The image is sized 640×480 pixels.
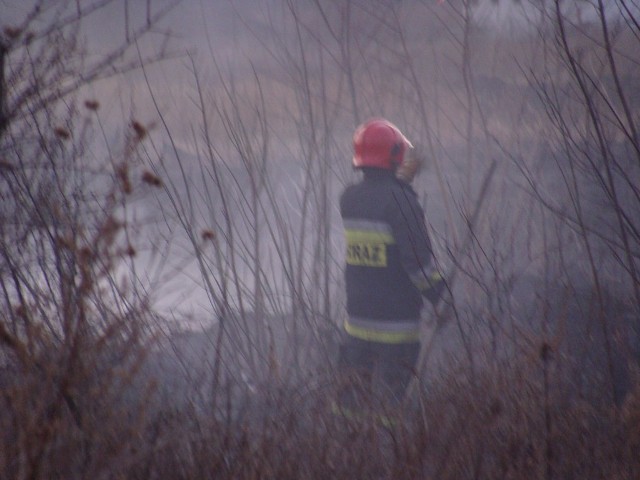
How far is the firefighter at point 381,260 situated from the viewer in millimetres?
3795

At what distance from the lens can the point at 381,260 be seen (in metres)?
3.86

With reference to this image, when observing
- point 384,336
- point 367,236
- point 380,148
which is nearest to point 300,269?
point 367,236

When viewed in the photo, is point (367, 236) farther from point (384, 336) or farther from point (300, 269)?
point (300, 269)

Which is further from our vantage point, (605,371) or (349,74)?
(349,74)

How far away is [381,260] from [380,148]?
0.63 metres

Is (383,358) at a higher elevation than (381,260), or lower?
lower

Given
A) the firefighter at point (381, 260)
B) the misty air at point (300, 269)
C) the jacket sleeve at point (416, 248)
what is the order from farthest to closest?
the firefighter at point (381, 260), the jacket sleeve at point (416, 248), the misty air at point (300, 269)

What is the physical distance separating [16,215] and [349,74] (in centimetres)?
282

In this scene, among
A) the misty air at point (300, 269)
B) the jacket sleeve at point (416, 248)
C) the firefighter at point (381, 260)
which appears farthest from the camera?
the firefighter at point (381, 260)

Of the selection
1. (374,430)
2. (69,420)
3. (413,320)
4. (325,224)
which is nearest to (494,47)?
(325,224)

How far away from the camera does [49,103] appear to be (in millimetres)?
3072

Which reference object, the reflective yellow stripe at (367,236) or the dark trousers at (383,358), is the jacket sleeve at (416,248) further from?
the dark trousers at (383,358)

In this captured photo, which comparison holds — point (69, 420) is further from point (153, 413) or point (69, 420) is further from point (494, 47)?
point (494, 47)

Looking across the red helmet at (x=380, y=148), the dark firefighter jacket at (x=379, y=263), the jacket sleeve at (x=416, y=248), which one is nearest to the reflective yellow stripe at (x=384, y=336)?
the dark firefighter jacket at (x=379, y=263)
